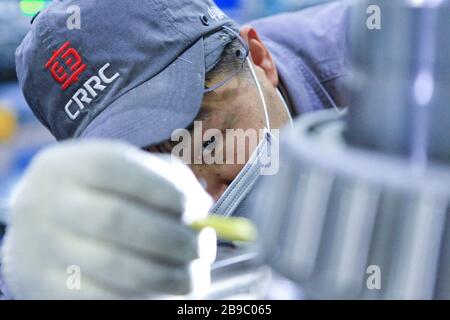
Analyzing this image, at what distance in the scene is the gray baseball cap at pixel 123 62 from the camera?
43.7 inches

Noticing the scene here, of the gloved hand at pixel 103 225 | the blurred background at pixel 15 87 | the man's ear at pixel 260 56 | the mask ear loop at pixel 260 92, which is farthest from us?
the blurred background at pixel 15 87

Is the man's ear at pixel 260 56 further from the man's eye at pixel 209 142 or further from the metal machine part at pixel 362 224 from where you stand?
the metal machine part at pixel 362 224

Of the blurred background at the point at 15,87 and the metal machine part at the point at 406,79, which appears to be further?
the blurred background at the point at 15,87

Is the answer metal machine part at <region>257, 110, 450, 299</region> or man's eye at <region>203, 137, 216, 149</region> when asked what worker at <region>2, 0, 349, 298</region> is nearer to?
man's eye at <region>203, 137, 216, 149</region>

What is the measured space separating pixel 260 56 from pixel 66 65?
49 cm

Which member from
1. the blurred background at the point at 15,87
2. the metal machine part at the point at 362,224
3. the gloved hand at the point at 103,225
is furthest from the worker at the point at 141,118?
the blurred background at the point at 15,87

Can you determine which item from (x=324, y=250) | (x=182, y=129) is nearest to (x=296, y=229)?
(x=324, y=250)

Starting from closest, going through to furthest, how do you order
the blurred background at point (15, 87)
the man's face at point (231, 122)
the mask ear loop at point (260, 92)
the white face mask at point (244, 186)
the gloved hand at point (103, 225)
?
the gloved hand at point (103, 225)
the white face mask at point (244, 186)
the man's face at point (231, 122)
the mask ear loop at point (260, 92)
the blurred background at point (15, 87)

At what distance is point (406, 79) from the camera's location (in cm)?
30

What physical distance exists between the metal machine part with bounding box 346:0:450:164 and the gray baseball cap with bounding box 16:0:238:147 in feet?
2.57

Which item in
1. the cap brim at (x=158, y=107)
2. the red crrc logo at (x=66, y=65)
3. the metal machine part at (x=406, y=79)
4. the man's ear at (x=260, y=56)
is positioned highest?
the man's ear at (x=260, y=56)

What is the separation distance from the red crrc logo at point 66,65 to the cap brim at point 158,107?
0.29ft

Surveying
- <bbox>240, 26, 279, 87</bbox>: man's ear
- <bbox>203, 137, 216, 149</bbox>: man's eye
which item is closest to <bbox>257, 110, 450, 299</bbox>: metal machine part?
<bbox>203, 137, 216, 149</bbox>: man's eye

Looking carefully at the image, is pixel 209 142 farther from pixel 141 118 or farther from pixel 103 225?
pixel 103 225
